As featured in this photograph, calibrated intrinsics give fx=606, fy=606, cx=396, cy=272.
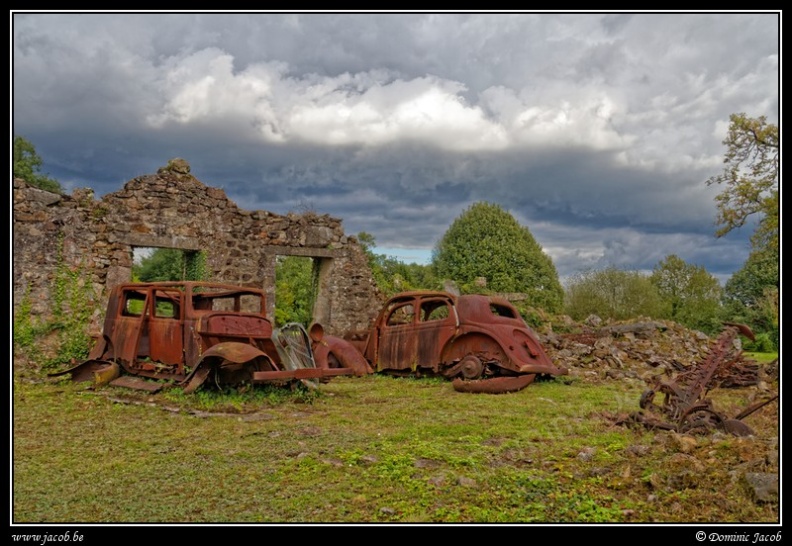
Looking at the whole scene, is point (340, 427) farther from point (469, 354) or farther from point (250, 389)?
point (469, 354)

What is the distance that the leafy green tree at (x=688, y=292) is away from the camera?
78.6 feet

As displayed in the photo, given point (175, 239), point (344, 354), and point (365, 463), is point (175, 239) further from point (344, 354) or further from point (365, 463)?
point (365, 463)

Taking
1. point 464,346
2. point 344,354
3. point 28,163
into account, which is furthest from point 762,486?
point 28,163

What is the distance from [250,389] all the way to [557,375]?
202 inches

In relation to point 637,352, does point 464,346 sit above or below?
above

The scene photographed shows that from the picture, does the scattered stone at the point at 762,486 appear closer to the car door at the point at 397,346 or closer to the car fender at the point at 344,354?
the car door at the point at 397,346

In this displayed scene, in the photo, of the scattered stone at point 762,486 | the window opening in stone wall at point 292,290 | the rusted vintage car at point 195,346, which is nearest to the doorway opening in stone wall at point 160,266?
the window opening in stone wall at point 292,290

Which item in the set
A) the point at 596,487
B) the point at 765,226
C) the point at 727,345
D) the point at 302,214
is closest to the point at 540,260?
the point at 765,226

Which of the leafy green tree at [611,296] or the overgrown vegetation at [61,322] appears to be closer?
the overgrown vegetation at [61,322]

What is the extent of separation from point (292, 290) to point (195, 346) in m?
11.5

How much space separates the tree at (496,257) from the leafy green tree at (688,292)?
7181 millimetres

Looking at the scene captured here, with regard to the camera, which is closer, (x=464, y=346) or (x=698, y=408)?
(x=698, y=408)

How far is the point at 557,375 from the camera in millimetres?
10055

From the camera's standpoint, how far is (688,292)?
25.6 meters
